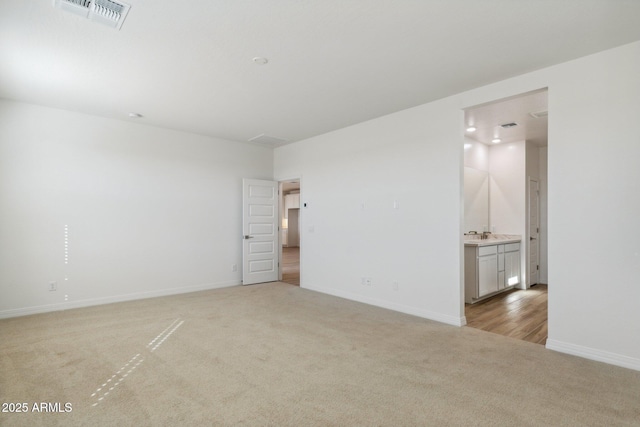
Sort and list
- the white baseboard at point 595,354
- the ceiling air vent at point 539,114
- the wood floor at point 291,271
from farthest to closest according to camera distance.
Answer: the wood floor at point 291,271, the ceiling air vent at point 539,114, the white baseboard at point 595,354

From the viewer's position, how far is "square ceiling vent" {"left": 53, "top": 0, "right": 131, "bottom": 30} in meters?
2.38

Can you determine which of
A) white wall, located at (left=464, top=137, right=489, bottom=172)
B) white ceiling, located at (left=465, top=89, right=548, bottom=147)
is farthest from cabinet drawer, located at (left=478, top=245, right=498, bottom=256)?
white ceiling, located at (left=465, top=89, right=548, bottom=147)

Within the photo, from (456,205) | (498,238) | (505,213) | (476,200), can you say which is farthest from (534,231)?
(456,205)

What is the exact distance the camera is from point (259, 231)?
6.62 metres

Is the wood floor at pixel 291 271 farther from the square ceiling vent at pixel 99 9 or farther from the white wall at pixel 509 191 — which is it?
the square ceiling vent at pixel 99 9

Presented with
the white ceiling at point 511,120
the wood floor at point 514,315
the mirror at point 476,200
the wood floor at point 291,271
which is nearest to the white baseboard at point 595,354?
the wood floor at point 514,315

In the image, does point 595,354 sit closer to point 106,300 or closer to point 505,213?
point 505,213

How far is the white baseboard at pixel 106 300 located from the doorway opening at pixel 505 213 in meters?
4.32

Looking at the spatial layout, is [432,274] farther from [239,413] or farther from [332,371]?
[239,413]

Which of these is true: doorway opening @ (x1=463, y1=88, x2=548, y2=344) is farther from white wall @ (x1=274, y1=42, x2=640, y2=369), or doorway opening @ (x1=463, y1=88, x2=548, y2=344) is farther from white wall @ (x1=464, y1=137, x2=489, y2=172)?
white wall @ (x1=274, y1=42, x2=640, y2=369)

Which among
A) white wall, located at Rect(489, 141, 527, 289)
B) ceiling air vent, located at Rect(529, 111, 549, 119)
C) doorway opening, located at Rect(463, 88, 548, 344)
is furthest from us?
white wall, located at Rect(489, 141, 527, 289)

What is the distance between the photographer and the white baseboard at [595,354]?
9.27 ft

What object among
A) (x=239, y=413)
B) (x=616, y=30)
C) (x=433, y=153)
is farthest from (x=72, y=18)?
(x=616, y=30)

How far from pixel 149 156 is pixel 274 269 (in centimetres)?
312
